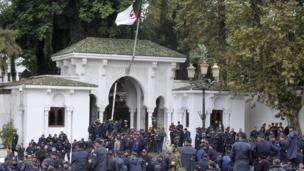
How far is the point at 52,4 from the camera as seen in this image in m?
46.7

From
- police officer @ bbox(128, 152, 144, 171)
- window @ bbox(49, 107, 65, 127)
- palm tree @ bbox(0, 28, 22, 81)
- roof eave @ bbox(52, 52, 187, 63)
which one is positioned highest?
palm tree @ bbox(0, 28, 22, 81)

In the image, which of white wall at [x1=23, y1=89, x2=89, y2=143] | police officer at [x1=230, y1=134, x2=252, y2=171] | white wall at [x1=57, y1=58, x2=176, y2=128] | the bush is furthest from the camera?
white wall at [x1=57, y1=58, x2=176, y2=128]

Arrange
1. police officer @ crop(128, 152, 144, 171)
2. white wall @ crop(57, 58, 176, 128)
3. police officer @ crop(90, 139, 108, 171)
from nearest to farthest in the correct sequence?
police officer @ crop(90, 139, 108, 171)
police officer @ crop(128, 152, 144, 171)
white wall @ crop(57, 58, 176, 128)

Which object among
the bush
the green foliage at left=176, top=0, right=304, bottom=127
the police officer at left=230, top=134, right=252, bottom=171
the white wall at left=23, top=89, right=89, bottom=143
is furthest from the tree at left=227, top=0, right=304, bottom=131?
the bush

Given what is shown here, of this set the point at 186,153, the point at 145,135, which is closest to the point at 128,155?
the point at 186,153

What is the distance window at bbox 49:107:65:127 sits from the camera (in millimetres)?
38375

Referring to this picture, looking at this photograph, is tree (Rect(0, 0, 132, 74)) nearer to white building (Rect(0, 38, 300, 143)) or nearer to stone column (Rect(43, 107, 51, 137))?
white building (Rect(0, 38, 300, 143))

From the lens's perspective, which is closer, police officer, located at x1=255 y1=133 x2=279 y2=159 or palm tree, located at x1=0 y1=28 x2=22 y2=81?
police officer, located at x1=255 y1=133 x2=279 y2=159

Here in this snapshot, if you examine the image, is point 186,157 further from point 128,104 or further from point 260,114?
point 260,114

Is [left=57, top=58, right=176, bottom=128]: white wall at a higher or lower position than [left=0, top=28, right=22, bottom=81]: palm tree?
lower

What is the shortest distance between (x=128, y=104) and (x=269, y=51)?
11431mm

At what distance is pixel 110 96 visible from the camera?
42.3 m

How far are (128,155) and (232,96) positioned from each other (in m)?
16.7

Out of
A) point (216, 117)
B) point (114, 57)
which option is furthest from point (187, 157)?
point (114, 57)
